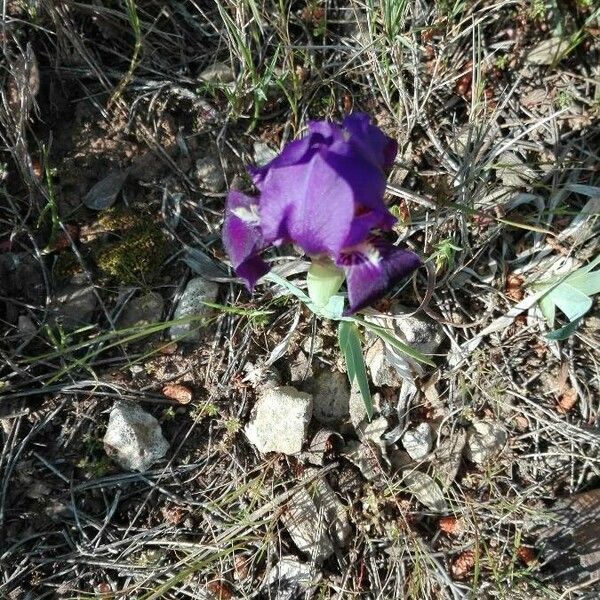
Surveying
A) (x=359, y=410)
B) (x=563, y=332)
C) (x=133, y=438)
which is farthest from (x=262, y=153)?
(x=563, y=332)

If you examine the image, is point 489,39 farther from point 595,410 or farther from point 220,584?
point 220,584

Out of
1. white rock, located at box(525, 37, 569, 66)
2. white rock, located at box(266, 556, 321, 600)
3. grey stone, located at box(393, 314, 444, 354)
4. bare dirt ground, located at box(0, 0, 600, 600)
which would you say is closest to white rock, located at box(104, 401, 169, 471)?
bare dirt ground, located at box(0, 0, 600, 600)

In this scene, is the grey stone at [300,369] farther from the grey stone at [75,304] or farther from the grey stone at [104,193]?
the grey stone at [104,193]

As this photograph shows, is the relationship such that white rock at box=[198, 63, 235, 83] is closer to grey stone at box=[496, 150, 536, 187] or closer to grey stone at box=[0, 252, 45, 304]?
grey stone at box=[0, 252, 45, 304]

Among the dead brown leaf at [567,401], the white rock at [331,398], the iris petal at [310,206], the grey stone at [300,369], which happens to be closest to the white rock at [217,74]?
the iris petal at [310,206]

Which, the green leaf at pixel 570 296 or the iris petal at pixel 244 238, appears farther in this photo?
the green leaf at pixel 570 296
